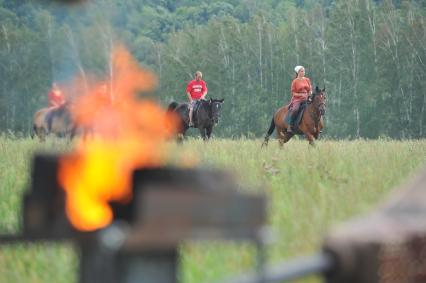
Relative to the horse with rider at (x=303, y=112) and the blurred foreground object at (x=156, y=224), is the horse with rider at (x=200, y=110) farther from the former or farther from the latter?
the blurred foreground object at (x=156, y=224)

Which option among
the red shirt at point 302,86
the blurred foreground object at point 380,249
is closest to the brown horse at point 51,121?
the red shirt at point 302,86

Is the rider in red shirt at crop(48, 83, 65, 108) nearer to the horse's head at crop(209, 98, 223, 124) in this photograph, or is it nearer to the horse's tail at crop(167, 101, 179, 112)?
the horse's tail at crop(167, 101, 179, 112)

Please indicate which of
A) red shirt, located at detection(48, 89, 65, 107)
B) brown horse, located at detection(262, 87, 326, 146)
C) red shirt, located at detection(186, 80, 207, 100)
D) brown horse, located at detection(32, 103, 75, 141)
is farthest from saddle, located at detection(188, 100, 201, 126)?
red shirt, located at detection(48, 89, 65, 107)

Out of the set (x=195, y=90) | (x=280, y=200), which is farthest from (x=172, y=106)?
(x=280, y=200)

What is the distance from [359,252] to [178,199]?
150 cm

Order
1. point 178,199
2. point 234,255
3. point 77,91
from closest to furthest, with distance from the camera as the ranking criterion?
point 178,199, point 77,91, point 234,255

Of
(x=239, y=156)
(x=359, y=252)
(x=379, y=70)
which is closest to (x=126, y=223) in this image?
(x=359, y=252)

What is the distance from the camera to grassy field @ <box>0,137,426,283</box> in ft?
21.6

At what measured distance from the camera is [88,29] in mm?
5867

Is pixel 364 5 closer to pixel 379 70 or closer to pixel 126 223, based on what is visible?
pixel 379 70

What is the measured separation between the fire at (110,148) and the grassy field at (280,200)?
1545 millimetres

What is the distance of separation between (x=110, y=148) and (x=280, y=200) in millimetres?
4816

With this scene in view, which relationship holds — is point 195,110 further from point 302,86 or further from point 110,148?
point 110,148

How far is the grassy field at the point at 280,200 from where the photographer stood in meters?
6.57
